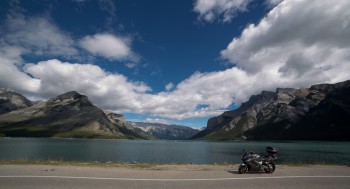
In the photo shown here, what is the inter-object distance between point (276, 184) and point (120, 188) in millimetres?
9698

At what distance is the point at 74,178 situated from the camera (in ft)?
62.1

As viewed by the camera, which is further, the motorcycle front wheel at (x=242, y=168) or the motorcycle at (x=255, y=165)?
the motorcycle at (x=255, y=165)

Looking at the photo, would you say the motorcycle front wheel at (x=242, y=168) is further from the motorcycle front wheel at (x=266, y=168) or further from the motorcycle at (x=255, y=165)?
the motorcycle front wheel at (x=266, y=168)

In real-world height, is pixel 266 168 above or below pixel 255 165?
below

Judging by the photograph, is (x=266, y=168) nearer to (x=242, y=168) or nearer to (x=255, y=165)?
(x=255, y=165)

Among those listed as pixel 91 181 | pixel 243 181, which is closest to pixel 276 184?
pixel 243 181

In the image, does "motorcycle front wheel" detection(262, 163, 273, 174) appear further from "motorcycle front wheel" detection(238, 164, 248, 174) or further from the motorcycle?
"motorcycle front wheel" detection(238, 164, 248, 174)

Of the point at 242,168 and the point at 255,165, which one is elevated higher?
the point at 255,165

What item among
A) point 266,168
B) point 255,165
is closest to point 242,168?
point 255,165

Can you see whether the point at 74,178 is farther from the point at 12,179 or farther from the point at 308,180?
the point at 308,180

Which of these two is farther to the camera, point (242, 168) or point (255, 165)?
point (255, 165)

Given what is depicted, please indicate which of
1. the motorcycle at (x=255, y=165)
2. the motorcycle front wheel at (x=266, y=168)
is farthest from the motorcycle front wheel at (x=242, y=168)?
the motorcycle front wheel at (x=266, y=168)

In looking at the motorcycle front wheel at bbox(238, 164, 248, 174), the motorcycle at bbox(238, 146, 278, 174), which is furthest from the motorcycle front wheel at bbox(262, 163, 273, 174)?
the motorcycle front wheel at bbox(238, 164, 248, 174)

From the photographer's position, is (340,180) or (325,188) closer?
(325,188)
